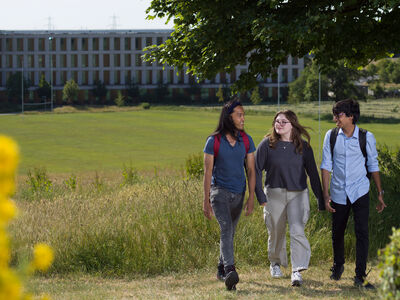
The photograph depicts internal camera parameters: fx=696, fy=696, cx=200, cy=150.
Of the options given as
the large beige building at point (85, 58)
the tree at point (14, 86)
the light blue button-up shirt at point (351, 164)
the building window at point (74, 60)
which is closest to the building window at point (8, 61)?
the large beige building at point (85, 58)

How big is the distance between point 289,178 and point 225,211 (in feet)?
2.35

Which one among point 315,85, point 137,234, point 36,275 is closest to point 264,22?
point 137,234

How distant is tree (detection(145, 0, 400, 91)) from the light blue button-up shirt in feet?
21.1

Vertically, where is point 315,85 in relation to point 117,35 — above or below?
below

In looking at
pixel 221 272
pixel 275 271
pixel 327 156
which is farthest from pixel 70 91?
pixel 327 156

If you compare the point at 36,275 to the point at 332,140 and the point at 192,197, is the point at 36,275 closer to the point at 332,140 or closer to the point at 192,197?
the point at 192,197

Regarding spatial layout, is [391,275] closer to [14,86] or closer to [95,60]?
[14,86]

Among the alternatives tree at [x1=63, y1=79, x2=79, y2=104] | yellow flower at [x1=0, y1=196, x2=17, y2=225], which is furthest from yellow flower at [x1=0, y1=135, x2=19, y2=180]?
tree at [x1=63, y1=79, x2=79, y2=104]

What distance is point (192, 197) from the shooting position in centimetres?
969

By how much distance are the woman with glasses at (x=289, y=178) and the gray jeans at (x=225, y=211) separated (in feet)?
0.98

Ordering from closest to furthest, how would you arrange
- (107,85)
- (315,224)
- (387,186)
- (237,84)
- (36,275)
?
(36,275) < (315,224) < (387,186) < (237,84) < (107,85)

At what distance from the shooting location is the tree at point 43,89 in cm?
10662

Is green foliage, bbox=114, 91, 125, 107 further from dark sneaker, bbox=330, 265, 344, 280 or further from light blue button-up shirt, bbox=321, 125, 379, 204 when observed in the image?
light blue button-up shirt, bbox=321, 125, 379, 204

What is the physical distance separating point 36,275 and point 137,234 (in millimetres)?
1238
